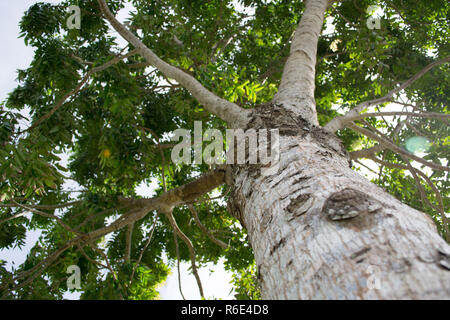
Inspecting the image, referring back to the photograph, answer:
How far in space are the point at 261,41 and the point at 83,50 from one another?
3.48 metres

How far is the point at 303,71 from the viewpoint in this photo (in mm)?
2475

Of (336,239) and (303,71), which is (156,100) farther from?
(336,239)

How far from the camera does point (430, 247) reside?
0.66 m

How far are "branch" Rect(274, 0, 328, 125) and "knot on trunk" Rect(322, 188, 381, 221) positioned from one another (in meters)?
1.02

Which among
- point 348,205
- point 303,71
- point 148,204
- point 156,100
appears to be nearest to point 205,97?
point 303,71

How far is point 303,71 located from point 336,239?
2.01 m

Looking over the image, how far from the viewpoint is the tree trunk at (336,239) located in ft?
1.99

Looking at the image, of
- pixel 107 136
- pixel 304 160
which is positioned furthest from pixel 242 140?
pixel 107 136

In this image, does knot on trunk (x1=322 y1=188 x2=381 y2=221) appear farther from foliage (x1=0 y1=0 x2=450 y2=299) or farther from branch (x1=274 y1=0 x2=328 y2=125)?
foliage (x1=0 y1=0 x2=450 y2=299)

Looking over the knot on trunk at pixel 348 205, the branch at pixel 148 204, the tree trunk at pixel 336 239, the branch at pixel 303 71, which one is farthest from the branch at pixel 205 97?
the knot on trunk at pixel 348 205

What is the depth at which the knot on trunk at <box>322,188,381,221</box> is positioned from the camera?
0.82 m

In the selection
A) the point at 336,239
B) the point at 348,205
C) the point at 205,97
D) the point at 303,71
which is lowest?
the point at 336,239

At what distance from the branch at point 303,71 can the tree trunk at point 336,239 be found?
79 centimetres
